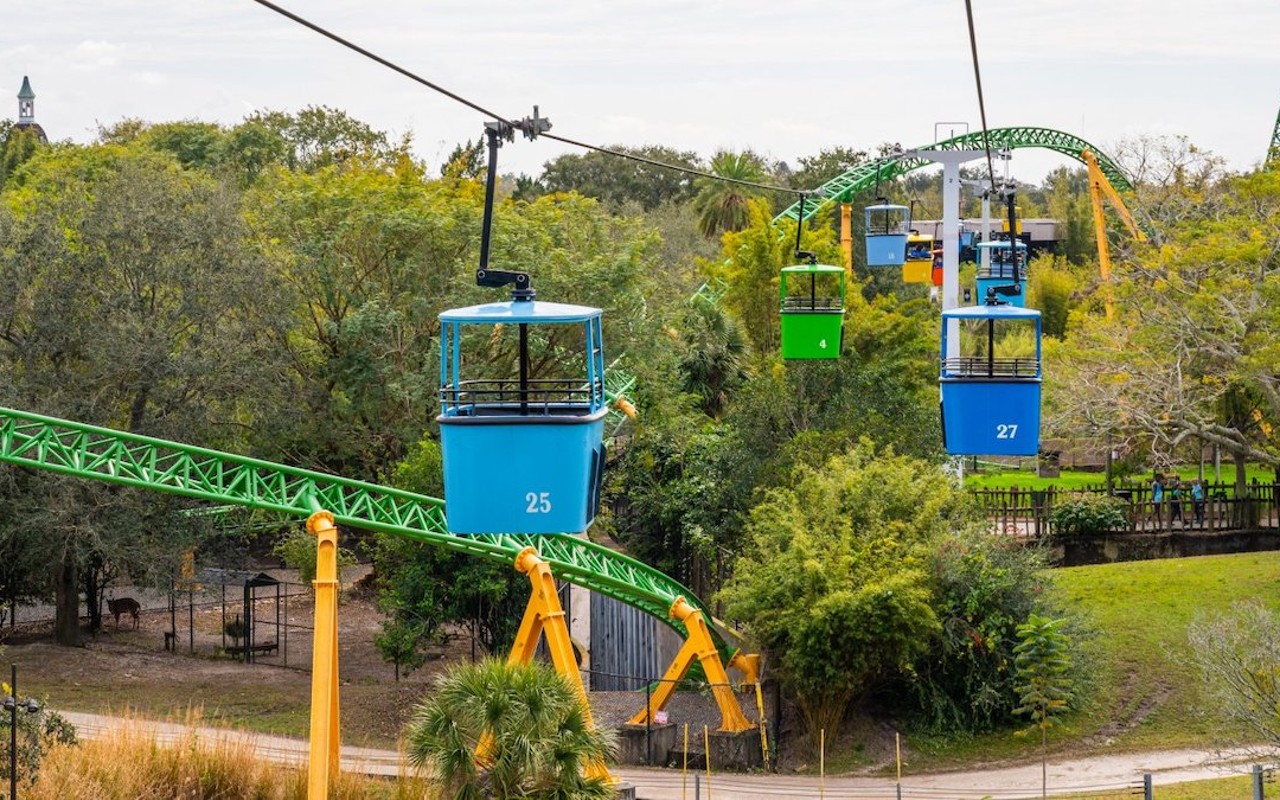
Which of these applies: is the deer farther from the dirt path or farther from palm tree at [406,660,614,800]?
palm tree at [406,660,614,800]

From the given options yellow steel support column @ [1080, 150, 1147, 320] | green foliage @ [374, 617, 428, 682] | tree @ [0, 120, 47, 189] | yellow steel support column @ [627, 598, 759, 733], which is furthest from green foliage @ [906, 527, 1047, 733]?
tree @ [0, 120, 47, 189]

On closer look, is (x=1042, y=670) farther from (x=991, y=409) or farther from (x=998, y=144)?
(x=998, y=144)

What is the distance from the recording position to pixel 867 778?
2923 centimetres

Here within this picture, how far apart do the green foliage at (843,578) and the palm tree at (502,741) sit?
8256mm

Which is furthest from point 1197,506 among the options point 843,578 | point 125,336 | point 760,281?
point 125,336

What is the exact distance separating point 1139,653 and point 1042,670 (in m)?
4.82

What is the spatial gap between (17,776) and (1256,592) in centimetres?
2371

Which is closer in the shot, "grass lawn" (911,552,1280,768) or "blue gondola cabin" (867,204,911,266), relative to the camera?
"grass lawn" (911,552,1280,768)

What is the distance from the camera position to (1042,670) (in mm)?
29219

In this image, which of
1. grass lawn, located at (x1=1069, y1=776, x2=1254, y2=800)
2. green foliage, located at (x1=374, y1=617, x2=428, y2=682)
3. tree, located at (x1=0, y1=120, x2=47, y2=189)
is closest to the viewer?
grass lawn, located at (x1=1069, y1=776, x2=1254, y2=800)

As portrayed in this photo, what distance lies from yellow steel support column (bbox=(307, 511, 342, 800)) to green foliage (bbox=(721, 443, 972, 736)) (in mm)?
8701

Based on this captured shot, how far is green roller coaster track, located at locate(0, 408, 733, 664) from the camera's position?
1025 inches

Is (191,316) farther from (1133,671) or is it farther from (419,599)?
(1133,671)

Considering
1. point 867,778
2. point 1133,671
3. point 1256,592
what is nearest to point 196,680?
point 867,778
